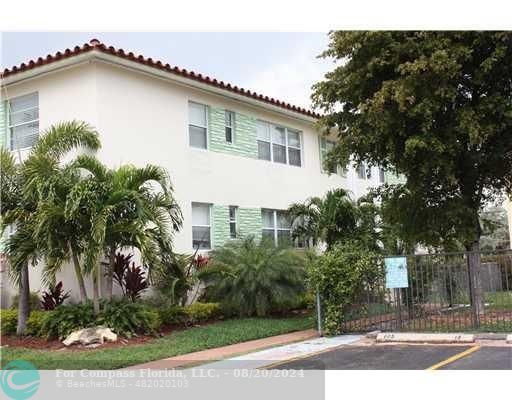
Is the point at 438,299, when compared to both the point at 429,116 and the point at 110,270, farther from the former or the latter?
the point at 110,270

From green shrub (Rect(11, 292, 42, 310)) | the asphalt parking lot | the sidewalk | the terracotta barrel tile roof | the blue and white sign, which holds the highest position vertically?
the terracotta barrel tile roof

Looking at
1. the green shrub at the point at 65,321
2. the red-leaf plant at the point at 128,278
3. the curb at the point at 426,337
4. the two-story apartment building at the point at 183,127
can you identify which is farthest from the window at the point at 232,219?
the curb at the point at 426,337

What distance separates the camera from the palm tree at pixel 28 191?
12.6 meters

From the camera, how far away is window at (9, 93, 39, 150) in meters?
16.2

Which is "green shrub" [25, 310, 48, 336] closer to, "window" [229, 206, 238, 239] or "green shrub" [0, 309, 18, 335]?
"green shrub" [0, 309, 18, 335]

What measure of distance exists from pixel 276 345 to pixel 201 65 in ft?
28.3

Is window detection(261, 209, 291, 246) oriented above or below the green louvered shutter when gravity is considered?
below

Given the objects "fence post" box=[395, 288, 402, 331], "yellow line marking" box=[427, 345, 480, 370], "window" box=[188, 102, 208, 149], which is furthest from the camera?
"window" box=[188, 102, 208, 149]

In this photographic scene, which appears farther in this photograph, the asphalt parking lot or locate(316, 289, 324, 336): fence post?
locate(316, 289, 324, 336): fence post

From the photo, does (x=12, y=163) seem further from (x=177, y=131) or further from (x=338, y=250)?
(x=338, y=250)

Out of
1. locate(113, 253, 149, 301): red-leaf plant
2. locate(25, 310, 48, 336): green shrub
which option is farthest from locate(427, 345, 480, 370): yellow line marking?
locate(25, 310, 48, 336): green shrub

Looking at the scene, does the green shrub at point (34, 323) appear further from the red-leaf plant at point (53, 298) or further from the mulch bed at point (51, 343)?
the red-leaf plant at point (53, 298)

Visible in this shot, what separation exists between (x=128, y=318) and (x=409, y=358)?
18.5ft

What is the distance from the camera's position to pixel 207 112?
18.0 m
